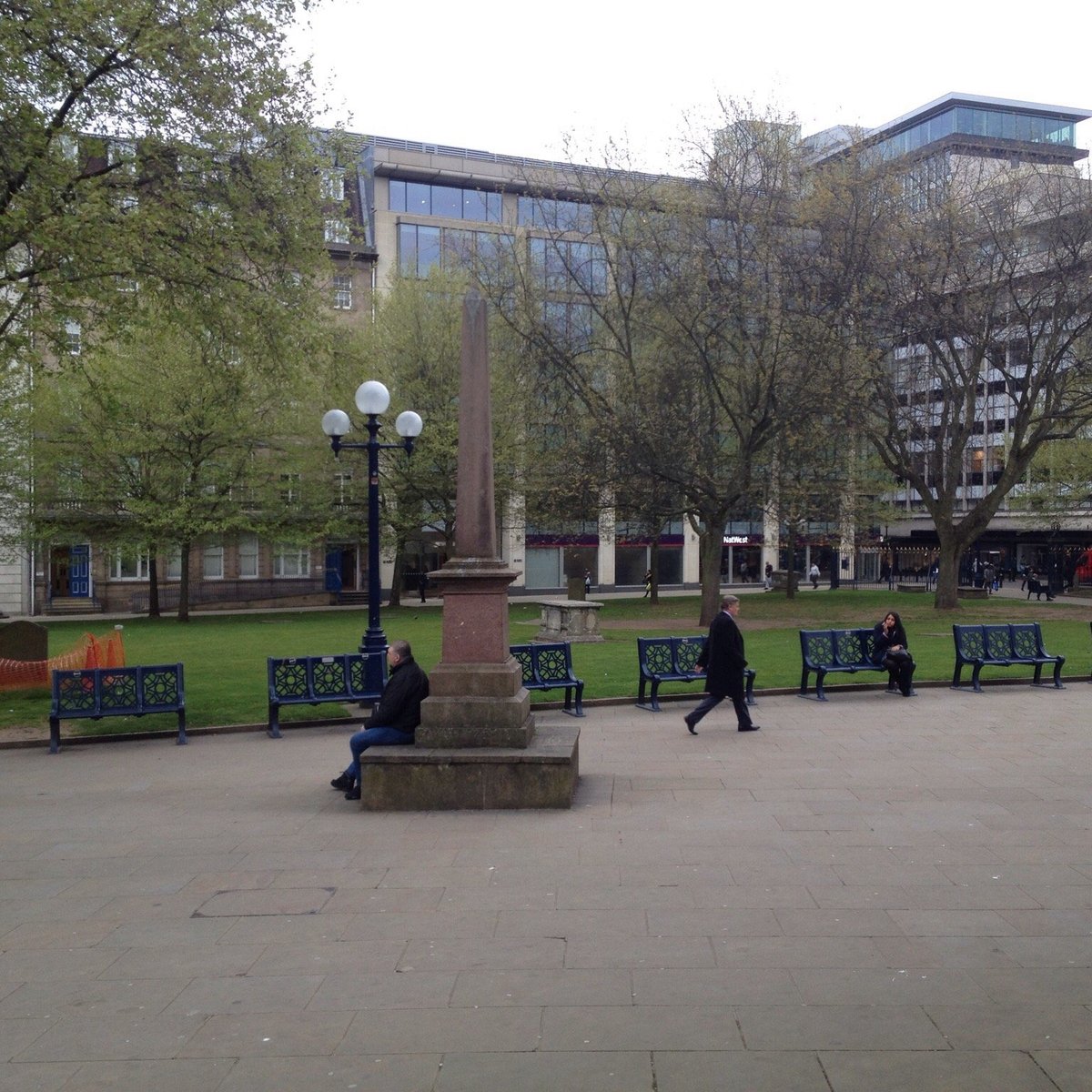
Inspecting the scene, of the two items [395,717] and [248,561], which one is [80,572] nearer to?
[248,561]

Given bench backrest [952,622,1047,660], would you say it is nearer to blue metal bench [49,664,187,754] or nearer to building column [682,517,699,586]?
blue metal bench [49,664,187,754]

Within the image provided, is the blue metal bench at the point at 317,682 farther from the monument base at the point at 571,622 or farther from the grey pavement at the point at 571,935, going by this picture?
the monument base at the point at 571,622

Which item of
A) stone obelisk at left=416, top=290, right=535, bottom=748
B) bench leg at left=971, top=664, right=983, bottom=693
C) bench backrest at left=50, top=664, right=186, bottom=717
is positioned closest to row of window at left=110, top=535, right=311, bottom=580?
bench backrest at left=50, top=664, right=186, bottom=717

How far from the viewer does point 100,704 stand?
12.8 m

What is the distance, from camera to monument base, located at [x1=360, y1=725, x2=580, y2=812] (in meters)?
8.97

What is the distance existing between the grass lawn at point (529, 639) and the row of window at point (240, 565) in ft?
20.1

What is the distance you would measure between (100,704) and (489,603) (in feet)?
18.9

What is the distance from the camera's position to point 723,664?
→ 12586 millimetres

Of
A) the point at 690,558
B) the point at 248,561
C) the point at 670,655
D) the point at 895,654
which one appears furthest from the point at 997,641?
the point at 690,558

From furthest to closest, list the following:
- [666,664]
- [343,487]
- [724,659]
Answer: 1. [343,487]
2. [666,664]
3. [724,659]

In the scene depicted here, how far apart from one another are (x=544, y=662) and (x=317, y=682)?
9.43ft

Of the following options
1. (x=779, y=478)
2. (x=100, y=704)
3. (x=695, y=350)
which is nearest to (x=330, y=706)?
(x=100, y=704)

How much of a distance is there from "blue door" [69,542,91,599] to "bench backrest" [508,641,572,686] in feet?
121

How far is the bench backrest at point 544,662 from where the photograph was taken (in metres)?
14.2
